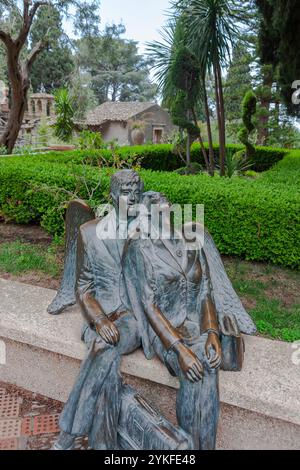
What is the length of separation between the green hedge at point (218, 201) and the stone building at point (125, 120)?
1835cm

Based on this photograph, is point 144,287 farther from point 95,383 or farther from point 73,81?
point 73,81

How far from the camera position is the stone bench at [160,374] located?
1.99m

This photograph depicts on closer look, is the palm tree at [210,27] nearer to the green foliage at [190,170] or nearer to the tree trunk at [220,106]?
the tree trunk at [220,106]

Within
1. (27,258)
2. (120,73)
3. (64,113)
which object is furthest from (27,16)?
(120,73)

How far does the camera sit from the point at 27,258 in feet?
15.1

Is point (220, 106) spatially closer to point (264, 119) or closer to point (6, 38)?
point (6, 38)

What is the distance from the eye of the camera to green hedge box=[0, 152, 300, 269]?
4.22 metres

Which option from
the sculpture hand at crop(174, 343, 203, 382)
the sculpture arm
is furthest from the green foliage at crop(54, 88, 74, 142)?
the sculpture hand at crop(174, 343, 203, 382)

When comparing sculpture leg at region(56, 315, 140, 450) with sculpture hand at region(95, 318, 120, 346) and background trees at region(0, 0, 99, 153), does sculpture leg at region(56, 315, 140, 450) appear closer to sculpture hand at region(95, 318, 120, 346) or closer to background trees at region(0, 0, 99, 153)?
sculpture hand at region(95, 318, 120, 346)

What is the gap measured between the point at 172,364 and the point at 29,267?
2.84 metres

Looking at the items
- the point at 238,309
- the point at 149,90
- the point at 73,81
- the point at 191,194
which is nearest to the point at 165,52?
the point at 191,194

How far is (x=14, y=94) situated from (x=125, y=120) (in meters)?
14.3

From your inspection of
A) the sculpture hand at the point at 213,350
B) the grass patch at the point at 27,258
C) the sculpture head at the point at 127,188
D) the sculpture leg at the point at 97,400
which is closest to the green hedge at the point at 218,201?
the grass patch at the point at 27,258

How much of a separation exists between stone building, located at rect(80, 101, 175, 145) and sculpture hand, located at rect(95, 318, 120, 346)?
22.0m
